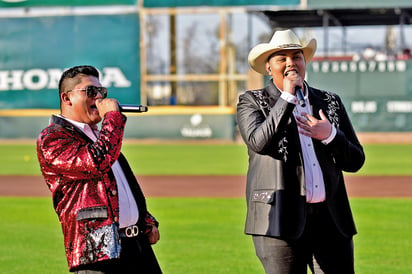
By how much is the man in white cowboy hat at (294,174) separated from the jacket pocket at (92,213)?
0.88m

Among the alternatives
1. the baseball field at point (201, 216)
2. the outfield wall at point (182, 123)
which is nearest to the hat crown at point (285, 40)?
the baseball field at point (201, 216)

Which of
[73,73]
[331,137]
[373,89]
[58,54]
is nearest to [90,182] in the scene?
→ [73,73]

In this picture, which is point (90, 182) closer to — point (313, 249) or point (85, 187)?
point (85, 187)

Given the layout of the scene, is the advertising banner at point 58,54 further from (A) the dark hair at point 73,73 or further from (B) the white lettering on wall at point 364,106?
(A) the dark hair at point 73,73

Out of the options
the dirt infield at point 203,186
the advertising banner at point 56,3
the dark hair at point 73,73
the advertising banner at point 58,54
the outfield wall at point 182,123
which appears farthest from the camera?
the advertising banner at point 58,54

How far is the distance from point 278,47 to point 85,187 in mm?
1312

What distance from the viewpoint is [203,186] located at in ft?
56.3

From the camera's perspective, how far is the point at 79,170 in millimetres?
4422

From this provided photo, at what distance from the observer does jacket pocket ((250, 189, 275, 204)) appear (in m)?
4.80

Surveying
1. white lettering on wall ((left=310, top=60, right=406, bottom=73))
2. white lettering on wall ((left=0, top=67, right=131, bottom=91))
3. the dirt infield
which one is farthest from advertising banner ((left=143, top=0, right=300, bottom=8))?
the dirt infield

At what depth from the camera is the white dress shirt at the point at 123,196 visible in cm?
462

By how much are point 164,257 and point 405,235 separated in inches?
121

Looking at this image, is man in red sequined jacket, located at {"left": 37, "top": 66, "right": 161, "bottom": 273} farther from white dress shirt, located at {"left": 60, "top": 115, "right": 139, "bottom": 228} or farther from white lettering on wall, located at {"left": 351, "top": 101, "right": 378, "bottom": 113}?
white lettering on wall, located at {"left": 351, "top": 101, "right": 378, "bottom": 113}

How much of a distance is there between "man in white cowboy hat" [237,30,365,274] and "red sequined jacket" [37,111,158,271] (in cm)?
80
